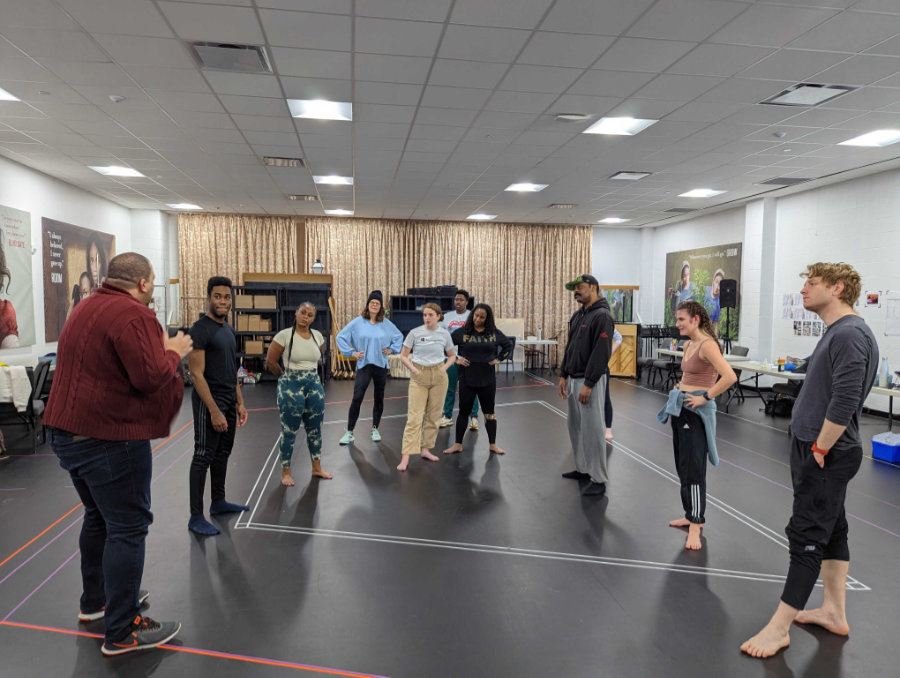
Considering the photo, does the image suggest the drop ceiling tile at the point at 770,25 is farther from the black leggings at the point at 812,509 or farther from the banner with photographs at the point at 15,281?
the banner with photographs at the point at 15,281

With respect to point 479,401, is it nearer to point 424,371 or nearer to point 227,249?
point 424,371

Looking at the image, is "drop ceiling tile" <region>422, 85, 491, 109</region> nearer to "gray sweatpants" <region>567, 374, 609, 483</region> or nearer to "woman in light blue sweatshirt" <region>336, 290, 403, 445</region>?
"woman in light blue sweatshirt" <region>336, 290, 403, 445</region>

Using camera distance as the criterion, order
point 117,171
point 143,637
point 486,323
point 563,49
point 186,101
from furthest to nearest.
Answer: point 117,171 < point 486,323 < point 186,101 < point 563,49 < point 143,637

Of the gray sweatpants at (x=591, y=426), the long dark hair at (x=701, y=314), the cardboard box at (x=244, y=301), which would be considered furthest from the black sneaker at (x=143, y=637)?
the cardboard box at (x=244, y=301)

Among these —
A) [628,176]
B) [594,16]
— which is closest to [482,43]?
[594,16]

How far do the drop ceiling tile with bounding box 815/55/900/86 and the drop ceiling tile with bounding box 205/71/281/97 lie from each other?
4.55 meters

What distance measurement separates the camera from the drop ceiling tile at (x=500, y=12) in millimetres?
3496

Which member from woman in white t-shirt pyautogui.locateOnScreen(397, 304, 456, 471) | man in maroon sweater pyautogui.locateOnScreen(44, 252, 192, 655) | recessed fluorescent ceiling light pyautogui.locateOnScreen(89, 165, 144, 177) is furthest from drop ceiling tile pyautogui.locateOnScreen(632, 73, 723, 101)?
recessed fluorescent ceiling light pyautogui.locateOnScreen(89, 165, 144, 177)

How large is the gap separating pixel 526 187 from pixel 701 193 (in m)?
3.15

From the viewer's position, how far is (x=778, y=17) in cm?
363

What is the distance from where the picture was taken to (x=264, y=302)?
11305 millimetres

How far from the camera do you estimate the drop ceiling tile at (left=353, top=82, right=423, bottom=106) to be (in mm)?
4895

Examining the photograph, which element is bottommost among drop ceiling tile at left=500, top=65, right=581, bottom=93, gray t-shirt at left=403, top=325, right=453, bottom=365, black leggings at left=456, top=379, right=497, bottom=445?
black leggings at left=456, top=379, right=497, bottom=445

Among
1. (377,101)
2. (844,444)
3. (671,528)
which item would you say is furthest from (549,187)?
(844,444)
